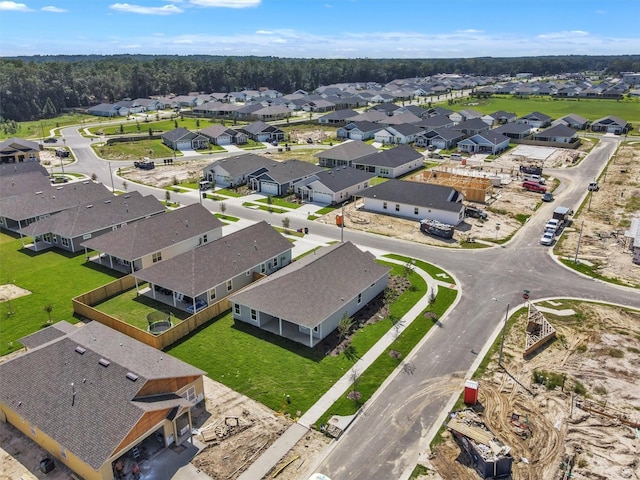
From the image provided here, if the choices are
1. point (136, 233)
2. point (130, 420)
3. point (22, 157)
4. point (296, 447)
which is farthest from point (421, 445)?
point (22, 157)

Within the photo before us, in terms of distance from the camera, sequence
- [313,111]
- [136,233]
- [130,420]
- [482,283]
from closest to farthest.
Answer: [130,420] < [482,283] < [136,233] < [313,111]

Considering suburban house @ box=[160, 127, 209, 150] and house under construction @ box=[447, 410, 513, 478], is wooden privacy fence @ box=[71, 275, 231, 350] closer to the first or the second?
house under construction @ box=[447, 410, 513, 478]

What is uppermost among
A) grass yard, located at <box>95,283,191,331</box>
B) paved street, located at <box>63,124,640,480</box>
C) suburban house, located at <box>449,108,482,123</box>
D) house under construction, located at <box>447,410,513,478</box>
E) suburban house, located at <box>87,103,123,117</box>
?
suburban house, located at <box>449,108,482,123</box>

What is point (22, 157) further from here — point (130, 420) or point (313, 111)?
point (313, 111)

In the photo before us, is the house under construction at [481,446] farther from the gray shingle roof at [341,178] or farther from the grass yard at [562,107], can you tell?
the grass yard at [562,107]

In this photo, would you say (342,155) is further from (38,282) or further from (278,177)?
(38,282)

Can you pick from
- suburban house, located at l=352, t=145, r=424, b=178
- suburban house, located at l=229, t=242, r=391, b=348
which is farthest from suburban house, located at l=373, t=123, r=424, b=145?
suburban house, located at l=229, t=242, r=391, b=348

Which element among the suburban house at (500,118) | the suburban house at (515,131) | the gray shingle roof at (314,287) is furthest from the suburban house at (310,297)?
the suburban house at (500,118)
